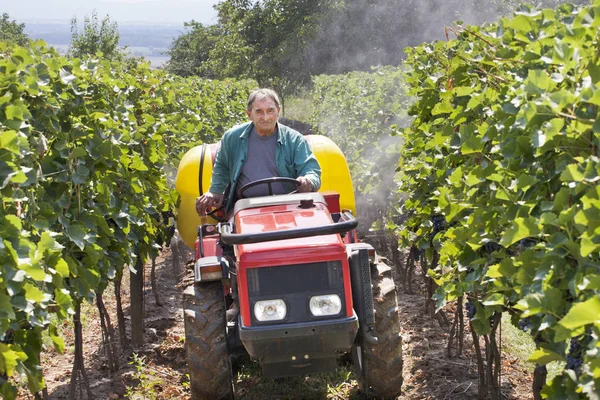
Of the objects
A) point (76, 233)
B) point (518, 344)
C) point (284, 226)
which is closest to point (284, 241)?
point (284, 226)

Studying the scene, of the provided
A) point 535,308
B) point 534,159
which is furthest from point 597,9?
point 535,308

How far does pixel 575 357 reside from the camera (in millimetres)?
3018

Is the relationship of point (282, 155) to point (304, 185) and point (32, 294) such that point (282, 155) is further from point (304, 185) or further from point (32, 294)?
point (32, 294)

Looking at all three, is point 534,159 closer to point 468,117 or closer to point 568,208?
point 568,208

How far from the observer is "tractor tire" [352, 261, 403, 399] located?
5.19 meters

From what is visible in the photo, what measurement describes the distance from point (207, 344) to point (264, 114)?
184 cm

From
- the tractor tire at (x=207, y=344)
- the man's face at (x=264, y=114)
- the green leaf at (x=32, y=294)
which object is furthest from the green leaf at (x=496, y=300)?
the man's face at (x=264, y=114)

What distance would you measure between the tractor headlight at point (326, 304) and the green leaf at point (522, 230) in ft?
5.43

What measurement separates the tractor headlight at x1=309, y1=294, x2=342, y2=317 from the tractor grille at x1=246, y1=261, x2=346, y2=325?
2 centimetres

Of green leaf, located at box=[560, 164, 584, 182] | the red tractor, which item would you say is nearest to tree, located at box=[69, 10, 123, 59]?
the red tractor

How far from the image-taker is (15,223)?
351 cm

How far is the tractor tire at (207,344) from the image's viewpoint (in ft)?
17.0

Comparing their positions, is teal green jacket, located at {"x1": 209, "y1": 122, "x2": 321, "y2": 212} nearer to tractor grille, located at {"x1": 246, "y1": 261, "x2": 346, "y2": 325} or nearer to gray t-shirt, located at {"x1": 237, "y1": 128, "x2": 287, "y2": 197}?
gray t-shirt, located at {"x1": 237, "y1": 128, "x2": 287, "y2": 197}

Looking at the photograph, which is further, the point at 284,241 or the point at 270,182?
the point at 270,182
